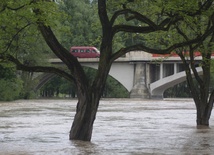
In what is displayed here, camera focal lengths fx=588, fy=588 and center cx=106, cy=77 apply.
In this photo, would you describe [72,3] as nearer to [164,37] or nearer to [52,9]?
[164,37]

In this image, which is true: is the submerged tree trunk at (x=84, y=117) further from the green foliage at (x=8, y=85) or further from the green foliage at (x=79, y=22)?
the green foliage at (x=79, y=22)

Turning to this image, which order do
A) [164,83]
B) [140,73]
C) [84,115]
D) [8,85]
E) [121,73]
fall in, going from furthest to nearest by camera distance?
[121,73] < [140,73] < [164,83] < [8,85] < [84,115]

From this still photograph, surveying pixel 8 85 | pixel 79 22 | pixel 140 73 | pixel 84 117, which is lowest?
pixel 84 117

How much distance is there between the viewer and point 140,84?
268ft

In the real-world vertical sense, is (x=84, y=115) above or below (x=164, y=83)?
below

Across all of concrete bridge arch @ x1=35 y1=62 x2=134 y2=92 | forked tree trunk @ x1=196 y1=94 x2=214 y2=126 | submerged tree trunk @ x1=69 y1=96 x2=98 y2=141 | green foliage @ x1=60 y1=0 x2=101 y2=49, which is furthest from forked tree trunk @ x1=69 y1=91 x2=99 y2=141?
green foliage @ x1=60 y1=0 x2=101 y2=49

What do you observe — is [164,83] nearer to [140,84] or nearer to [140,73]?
[140,73]

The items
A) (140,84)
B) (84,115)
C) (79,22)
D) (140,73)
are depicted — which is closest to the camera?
(84,115)

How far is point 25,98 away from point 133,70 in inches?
640

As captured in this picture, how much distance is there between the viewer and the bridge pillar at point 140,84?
8075cm

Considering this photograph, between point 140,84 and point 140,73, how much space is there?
1.86 m

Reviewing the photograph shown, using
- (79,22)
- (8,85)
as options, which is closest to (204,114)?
(8,85)

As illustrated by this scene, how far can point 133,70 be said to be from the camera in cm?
A: 8262

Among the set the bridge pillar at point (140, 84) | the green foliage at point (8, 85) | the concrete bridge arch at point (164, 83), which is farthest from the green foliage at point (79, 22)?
the green foliage at point (8, 85)
